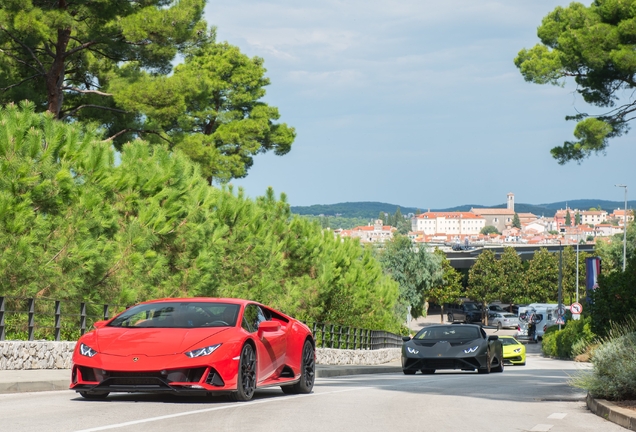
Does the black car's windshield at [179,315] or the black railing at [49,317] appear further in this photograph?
the black railing at [49,317]

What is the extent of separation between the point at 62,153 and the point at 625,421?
1269 cm

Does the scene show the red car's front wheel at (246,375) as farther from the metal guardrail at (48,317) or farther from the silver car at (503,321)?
the silver car at (503,321)

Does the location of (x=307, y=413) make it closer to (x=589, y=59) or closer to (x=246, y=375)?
(x=246, y=375)

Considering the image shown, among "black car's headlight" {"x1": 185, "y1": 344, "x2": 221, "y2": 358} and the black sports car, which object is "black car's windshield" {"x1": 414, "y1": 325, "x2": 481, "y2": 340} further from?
"black car's headlight" {"x1": 185, "y1": 344, "x2": 221, "y2": 358}

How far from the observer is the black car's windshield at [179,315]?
11398 mm

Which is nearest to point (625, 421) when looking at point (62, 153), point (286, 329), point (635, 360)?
point (635, 360)

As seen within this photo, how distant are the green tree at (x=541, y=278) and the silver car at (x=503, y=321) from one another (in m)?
7.87

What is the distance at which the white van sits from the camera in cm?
8369

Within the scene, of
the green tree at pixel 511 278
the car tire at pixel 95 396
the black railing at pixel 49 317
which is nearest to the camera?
the car tire at pixel 95 396

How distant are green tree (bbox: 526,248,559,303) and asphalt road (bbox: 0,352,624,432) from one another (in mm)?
99297

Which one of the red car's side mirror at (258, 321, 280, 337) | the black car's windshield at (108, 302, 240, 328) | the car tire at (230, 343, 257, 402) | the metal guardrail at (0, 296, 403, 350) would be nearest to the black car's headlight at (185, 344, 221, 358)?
the car tire at (230, 343, 257, 402)

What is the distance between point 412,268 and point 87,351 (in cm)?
8501

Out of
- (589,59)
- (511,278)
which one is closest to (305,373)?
(589,59)

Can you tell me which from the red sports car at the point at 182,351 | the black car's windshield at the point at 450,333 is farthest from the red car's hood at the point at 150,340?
the black car's windshield at the point at 450,333
